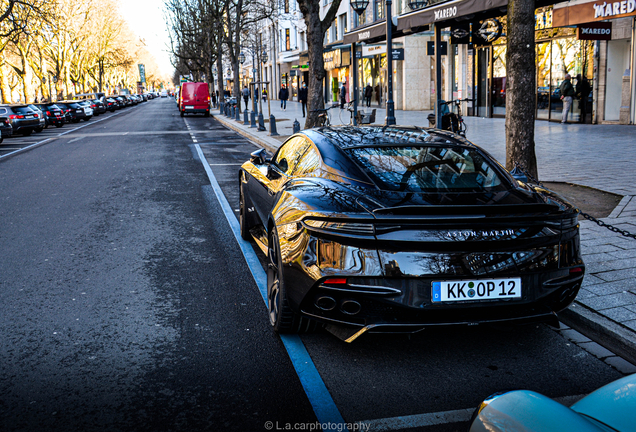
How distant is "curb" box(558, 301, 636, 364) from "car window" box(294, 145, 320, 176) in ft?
6.89

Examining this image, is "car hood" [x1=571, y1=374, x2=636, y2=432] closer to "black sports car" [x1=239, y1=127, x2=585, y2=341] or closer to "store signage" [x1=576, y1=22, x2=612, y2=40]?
"black sports car" [x1=239, y1=127, x2=585, y2=341]

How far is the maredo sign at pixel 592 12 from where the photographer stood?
1631 cm

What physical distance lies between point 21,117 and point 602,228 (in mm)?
27924

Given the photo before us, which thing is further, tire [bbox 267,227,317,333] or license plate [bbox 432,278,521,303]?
tire [bbox 267,227,317,333]

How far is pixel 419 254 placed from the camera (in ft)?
10.9

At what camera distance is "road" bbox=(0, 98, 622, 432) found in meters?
3.18

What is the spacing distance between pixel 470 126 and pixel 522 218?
2012 centimetres

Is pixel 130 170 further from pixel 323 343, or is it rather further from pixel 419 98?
pixel 419 98

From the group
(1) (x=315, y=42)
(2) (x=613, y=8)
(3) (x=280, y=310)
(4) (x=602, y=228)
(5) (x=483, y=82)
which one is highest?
(2) (x=613, y=8)

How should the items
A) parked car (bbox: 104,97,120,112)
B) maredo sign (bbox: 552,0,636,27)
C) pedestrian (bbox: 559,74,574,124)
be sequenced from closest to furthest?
maredo sign (bbox: 552,0,636,27)
pedestrian (bbox: 559,74,574,124)
parked car (bbox: 104,97,120,112)

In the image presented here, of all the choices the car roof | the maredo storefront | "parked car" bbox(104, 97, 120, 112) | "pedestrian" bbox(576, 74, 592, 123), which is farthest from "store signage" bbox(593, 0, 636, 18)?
"parked car" bbox(104, 97, 120, 112)

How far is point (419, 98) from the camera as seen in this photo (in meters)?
36.5
